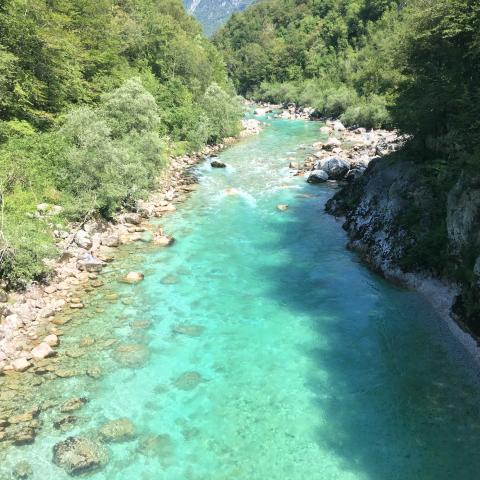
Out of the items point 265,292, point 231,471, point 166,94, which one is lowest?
point 231,471

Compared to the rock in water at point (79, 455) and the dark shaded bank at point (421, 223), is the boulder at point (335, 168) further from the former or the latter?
the rock in water at point (79, 455)

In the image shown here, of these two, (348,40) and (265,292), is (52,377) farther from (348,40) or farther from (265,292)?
(348,40)

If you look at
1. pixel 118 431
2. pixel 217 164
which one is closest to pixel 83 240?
pixel 118 431

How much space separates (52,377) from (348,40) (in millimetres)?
131439

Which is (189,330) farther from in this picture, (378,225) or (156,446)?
(378,225)

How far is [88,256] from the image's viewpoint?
23688 mm

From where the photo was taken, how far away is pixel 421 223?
22797mm

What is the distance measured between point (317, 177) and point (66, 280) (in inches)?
983

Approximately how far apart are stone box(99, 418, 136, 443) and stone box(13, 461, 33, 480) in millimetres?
1959

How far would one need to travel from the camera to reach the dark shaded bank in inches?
706

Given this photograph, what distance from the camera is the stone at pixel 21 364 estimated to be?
15.6m

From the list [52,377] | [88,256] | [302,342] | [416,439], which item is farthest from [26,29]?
[416,439]

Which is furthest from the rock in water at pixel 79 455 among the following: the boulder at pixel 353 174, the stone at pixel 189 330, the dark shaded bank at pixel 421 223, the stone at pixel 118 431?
the boulder at pixel 353 174

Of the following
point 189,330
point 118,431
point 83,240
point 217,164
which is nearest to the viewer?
point 118,431
